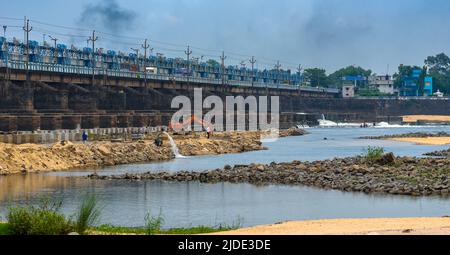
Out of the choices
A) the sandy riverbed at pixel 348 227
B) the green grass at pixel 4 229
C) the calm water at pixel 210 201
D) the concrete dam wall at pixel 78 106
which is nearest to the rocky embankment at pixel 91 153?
the calm water at pixel 210 201

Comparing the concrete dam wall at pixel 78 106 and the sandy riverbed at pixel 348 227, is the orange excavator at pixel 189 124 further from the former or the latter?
the sandy riverbed at pixel 348 227

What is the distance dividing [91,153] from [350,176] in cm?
2455

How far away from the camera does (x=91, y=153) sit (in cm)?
6631

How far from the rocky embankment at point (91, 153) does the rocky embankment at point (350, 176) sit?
7464 millimetres

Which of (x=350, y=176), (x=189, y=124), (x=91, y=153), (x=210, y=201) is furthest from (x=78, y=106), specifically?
(x=210, y=201)

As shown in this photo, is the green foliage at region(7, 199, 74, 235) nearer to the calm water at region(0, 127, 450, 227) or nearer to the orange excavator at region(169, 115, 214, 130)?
the calm water at region(0, 127, 450, 227)

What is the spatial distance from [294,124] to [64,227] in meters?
145

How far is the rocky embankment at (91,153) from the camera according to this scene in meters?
58.2

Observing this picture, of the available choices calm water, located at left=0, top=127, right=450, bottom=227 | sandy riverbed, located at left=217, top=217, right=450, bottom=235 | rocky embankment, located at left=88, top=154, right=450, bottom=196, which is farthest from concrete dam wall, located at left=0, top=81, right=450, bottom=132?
sandy riverbed, located at left=217, top=217, right=450, bottom=235

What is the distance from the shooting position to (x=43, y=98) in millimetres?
103000

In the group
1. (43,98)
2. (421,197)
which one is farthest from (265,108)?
(421,197)

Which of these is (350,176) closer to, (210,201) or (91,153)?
(210,201)

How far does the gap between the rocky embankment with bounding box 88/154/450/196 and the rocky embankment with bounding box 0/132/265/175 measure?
24.5 ft
